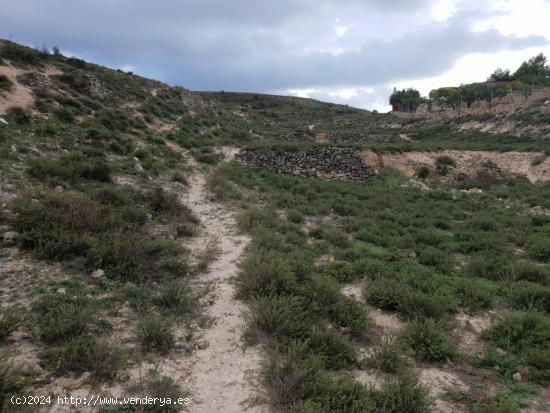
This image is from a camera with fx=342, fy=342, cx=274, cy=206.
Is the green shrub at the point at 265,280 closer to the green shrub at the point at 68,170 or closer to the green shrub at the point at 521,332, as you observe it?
the green shrub at the point at 521,332

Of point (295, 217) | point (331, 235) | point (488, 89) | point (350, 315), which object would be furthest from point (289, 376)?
point (488, 89)

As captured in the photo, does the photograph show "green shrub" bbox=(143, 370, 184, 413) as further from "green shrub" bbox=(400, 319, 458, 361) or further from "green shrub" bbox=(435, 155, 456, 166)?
"green shrub" bbox=(435, 155, 456, 166)

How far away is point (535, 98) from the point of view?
39156 millimetres

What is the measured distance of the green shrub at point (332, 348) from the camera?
14.6 feet

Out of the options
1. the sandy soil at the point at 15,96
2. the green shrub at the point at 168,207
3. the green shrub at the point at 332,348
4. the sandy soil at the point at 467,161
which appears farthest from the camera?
the sandy soil at the point at 467,161

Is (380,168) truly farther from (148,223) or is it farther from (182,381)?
(182,381)

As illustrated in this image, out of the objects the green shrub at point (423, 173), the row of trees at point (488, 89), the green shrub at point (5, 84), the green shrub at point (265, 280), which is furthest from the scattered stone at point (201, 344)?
the row of trees at point (488, 89)

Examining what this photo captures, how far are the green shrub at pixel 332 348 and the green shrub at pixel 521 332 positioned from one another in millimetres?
2357

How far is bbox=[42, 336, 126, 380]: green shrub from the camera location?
3.87 metres

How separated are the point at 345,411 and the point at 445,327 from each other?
2.74 meters

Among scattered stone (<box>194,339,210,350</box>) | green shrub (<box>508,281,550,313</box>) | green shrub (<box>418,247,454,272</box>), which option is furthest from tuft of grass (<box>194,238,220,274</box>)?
green shrub (<box>508,281,550,313</box>)

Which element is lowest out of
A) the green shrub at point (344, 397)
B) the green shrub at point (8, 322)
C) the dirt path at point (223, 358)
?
the dirt path at point (223, 358)

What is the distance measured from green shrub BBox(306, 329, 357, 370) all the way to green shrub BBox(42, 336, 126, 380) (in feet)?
7.85

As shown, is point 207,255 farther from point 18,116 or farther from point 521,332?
point 18,116
